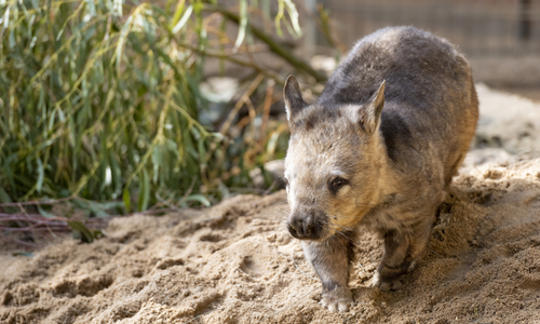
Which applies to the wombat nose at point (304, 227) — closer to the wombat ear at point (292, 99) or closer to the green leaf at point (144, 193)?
the wombat ear at point (292, 99)

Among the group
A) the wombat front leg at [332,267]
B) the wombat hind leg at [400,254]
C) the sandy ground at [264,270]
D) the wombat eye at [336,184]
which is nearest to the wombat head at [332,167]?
the wombat eye at [336,184]

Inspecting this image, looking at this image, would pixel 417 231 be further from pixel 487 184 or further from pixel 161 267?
pixel 161 267

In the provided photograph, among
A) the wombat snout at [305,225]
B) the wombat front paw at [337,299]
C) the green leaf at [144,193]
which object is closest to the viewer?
the wombat snout at [305,225]

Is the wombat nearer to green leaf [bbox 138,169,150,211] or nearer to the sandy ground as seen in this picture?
the sandy ground

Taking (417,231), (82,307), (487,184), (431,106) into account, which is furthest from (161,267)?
(487,184)

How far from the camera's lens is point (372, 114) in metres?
2.83

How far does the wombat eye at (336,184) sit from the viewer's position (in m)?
2.72

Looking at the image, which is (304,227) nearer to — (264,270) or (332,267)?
(332,267)

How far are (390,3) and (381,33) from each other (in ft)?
18.8

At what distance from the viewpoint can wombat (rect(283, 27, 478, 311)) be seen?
2.73 meters

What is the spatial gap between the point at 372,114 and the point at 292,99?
0.44m

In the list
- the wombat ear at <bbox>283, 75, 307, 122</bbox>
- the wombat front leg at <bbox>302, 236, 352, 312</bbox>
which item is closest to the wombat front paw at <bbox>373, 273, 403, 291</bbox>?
the wombat front leg at <bbox>302, 236, 352, 312</bbox>

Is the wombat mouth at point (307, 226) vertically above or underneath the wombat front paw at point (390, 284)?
above

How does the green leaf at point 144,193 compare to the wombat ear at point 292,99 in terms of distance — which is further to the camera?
the green leaf at point 144,193
